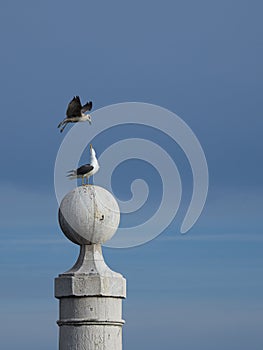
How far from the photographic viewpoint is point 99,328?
33.4 ft

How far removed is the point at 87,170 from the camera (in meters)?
10.6

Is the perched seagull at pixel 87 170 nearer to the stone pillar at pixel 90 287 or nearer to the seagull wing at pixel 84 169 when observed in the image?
the seagull wing at pixel 84 169

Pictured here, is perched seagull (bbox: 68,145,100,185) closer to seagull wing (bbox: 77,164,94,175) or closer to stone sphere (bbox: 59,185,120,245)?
seagull wing (bbox: 77,164,94,175)

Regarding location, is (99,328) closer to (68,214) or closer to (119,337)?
(119,337)

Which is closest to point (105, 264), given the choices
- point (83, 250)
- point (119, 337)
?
point (83, 250)

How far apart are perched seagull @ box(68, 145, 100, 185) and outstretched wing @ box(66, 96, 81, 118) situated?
740mm

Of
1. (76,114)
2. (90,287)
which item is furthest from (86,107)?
(90,287)

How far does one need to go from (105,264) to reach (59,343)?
1.33m

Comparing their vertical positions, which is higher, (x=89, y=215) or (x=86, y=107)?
(x=86, y=107)

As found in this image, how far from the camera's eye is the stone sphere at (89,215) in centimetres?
1019

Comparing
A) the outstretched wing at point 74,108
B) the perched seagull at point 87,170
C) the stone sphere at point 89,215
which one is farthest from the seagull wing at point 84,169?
the outstretched wing at point 74,108

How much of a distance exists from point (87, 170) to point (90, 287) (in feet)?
5.68

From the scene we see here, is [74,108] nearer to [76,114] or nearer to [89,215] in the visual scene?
[76,114]

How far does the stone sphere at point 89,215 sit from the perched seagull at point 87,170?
0.85ft
